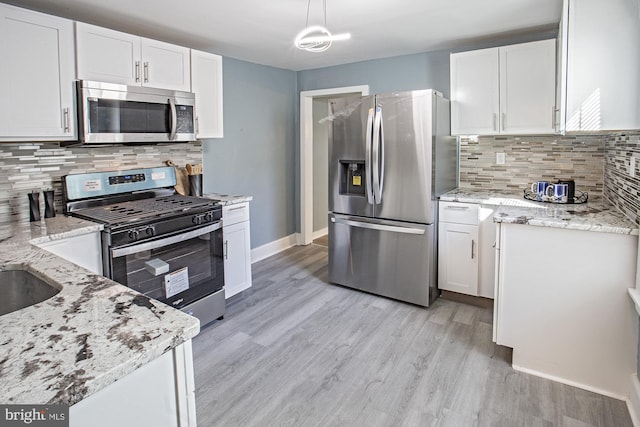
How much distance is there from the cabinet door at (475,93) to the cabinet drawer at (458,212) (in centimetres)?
63

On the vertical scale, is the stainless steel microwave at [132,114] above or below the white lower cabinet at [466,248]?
above

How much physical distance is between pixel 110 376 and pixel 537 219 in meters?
2.22

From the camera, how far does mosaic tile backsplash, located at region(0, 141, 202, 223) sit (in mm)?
2527

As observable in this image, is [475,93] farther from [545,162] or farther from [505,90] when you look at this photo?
[545,162]

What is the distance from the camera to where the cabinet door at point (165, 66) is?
9.30ft

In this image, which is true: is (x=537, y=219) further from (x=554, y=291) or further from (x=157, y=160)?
(x=157, y=160)

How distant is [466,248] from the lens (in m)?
3.31

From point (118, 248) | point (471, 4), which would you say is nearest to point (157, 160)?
point (118, 248)

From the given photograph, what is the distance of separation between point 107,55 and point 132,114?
14.8 inches

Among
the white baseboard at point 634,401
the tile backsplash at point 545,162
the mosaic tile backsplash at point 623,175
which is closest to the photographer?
the white baseboard at point 634,401

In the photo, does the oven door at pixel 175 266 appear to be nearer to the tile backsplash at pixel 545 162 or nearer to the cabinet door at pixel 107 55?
the cabinet door at pixel 107 55

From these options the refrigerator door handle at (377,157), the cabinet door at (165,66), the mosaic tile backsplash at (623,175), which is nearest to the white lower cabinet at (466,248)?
the refrigerator door handle at (377,157)

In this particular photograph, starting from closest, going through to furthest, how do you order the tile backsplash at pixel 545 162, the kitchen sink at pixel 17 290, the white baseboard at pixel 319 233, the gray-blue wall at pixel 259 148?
the kitchen sink at pixel 17 290, the tile backsplash at pixel 545 162, the gray-blue wall at pixel 259 148, the white baseboard at pixel 319 233

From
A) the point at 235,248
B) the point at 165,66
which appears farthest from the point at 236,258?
the point at 165,66
